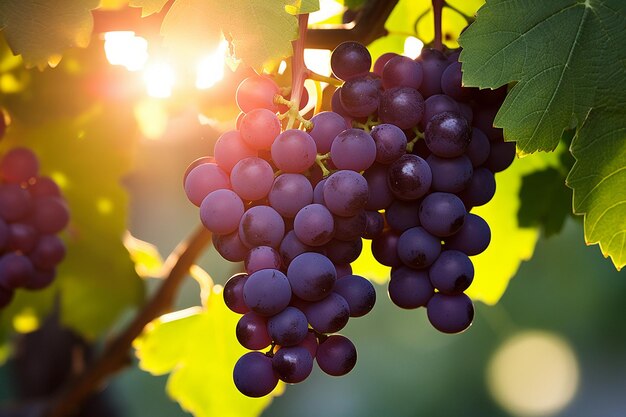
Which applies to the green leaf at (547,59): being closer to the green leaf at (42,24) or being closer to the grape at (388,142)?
the grape at (388,142)

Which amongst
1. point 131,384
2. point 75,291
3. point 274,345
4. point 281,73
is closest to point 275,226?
point 274,345

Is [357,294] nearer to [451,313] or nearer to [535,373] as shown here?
[451,313]

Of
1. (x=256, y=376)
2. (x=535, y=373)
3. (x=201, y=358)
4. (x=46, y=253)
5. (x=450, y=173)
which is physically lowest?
(x=535, y=373)

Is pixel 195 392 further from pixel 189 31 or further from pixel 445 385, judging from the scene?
pixel 445 385

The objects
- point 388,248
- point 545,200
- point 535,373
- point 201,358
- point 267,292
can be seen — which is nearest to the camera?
point 267,292

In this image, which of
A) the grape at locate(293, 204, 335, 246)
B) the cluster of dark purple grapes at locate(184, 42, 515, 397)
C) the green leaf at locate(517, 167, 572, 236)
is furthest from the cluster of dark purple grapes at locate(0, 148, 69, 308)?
the green leaf at locate(517, 167, 572, 236)

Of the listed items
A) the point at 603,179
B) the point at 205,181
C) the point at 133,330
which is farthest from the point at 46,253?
the point at 603,179

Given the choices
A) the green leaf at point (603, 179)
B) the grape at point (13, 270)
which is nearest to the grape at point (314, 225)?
the green leaf at point (603, 179)
